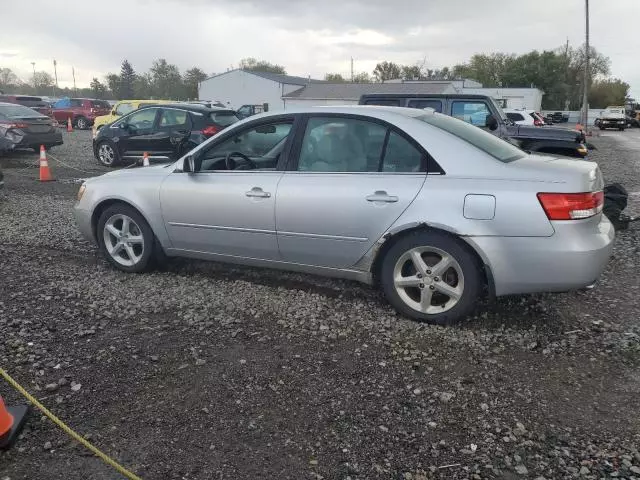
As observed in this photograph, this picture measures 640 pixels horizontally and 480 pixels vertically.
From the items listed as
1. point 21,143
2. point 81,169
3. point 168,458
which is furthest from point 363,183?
point 21,143

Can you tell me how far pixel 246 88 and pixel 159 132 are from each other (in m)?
50.1

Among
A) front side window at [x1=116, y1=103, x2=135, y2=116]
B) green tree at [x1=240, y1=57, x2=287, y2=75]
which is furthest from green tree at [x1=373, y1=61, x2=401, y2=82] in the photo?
front side window at [x1=116, y1=103, x2=135, y2=116]

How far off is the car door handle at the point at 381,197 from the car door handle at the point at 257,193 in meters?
0.88

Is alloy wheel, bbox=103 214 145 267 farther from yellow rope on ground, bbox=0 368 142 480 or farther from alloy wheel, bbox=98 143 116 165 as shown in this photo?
alloy wheel, bbox=98 143 116 165

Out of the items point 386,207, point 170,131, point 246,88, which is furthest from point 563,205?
point 246,88

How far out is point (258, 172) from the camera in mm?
4504

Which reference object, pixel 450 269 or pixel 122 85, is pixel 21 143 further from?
pixel 122 85

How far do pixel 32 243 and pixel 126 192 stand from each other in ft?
6.89

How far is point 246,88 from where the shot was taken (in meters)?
60.4

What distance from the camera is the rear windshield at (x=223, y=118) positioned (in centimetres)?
1232

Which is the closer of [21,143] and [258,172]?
[258,172]

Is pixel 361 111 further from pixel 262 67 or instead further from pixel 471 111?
pixel 262 67

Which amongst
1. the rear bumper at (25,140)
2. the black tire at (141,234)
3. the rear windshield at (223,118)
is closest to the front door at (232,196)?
the black tire at (141,234)

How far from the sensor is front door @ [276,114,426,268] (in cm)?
396
